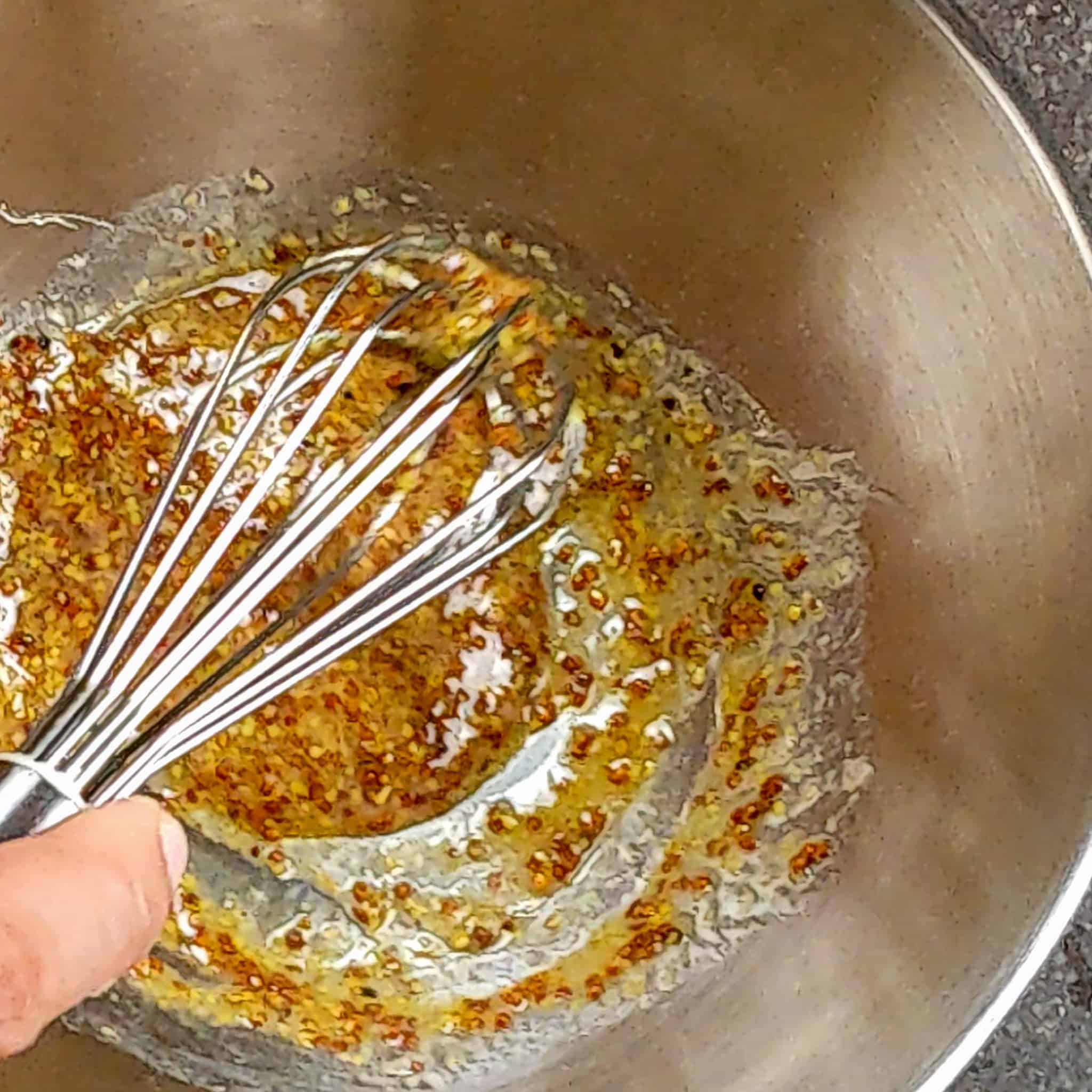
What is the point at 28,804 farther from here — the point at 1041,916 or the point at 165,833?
the point at 1041,916

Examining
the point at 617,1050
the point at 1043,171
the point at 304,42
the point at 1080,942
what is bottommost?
the point at 1080,942

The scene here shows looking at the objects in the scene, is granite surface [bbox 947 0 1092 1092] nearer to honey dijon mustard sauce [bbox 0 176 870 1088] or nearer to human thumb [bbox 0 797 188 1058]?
honey dijon mustard sauce [bbox 0 176 870 1088]

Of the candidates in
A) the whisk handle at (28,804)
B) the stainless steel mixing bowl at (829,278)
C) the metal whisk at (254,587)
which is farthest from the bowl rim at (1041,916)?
the whisk handle at (28,804)

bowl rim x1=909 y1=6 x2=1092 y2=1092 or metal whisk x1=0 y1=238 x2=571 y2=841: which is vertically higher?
metal whisk x1=0 y1=238 x2=571 y2=841

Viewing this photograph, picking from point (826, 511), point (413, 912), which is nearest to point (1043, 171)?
point (826, 511)

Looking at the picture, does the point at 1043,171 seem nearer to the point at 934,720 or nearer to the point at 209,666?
the point at 934,720

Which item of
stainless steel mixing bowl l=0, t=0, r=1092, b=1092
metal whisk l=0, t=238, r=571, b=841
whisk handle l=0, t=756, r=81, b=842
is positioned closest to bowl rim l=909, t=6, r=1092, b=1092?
stainless steel mixing bowl l=0, t=0, r=1092, b=1092

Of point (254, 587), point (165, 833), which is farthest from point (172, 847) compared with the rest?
point (254, 587)
